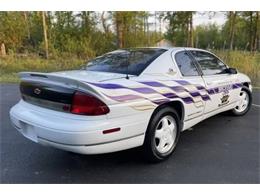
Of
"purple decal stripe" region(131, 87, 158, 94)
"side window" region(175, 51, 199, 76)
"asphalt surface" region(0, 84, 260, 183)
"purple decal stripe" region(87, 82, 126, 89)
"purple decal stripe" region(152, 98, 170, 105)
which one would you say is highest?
"side window" region(175, 51, 199, 76)

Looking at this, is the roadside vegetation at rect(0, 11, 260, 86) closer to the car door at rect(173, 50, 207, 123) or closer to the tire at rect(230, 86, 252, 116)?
the tire at rect(230, 86, 252, 116)

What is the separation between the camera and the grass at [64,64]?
437 inches

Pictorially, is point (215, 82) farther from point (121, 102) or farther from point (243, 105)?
point (121, 102)

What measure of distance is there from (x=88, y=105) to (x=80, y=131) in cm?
26

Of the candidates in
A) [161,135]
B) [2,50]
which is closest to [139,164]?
[161,135]

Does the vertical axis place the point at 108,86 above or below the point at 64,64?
above

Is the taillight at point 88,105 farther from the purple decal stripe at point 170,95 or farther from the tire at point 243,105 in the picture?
the tire at point 243,105

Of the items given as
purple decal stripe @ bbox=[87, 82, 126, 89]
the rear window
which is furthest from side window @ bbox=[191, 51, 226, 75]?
purple decal stripe @ bbox=[87, 82, 126, 89]

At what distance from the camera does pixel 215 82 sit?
420cm

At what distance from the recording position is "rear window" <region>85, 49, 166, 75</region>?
3.43 m

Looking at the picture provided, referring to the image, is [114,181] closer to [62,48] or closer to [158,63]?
[158,63]

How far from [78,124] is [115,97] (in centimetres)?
46

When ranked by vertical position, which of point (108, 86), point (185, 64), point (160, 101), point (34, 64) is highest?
point (185, 64)

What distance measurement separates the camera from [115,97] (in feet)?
8.89
